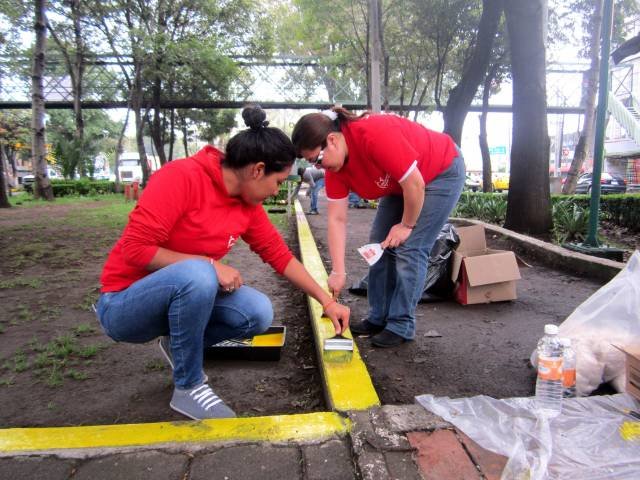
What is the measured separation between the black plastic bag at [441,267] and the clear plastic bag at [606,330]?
137cm

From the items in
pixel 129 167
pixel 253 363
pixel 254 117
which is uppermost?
pixel 129 167

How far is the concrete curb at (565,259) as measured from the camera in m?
4.26

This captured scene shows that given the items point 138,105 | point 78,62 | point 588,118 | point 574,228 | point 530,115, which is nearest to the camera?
point 574,228

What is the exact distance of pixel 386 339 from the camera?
284cm

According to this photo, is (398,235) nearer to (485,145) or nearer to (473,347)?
(473,347)

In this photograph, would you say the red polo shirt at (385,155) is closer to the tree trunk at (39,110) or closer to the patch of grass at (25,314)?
the patch of grass at (25,314)

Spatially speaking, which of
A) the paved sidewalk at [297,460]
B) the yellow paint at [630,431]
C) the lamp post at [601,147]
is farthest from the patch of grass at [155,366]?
the lamp post at [601,147]

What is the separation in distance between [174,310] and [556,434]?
1.52 meters

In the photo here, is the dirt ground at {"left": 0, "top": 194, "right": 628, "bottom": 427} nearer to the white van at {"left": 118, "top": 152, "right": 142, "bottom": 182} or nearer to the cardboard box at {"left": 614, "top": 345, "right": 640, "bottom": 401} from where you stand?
the cardboard box at {"left": 614, "top": 345, "right": 640, "bottom": 401}

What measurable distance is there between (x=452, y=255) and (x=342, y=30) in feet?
55.9

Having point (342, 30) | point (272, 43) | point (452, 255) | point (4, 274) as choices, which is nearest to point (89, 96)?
point (272, 43)

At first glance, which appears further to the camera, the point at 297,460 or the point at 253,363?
the point at 253,363

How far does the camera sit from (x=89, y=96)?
27141 millimetres

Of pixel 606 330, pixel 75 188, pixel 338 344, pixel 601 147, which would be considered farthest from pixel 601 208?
pixel 75 188
